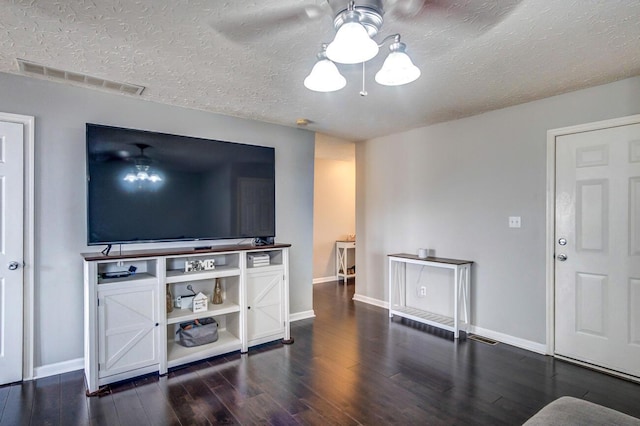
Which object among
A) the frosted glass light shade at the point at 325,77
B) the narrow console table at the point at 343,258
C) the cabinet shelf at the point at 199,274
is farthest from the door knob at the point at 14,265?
the narrow console table at the point at 343,258

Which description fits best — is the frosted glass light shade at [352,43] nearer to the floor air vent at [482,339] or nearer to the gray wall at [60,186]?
the gray wall at [60,186]

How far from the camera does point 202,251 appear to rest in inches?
122

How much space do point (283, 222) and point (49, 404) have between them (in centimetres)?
254

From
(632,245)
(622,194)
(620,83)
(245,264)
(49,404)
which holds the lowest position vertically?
(49,404)

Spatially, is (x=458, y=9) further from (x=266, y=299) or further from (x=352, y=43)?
(x=266, y=299)

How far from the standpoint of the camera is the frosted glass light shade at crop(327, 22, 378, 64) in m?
1.57

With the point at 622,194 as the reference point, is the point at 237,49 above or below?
above

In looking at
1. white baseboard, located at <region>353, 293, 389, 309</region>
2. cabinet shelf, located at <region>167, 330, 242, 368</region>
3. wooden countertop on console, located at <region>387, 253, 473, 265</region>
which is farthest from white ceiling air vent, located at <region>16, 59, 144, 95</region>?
white baseboard, located at <region>353, 293, 389, 309</region>

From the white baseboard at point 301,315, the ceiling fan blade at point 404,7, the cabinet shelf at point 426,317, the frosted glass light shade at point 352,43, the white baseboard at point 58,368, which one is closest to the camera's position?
the frosted glass light shade at point 352,43

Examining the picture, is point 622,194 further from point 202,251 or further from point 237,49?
point 202,251

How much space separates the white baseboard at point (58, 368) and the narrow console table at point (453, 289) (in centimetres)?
319

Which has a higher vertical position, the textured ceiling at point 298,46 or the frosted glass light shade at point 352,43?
the textured ceiling at point 298,46

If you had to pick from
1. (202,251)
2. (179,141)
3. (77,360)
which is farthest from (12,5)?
(77,360)

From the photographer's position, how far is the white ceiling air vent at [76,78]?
253 cm
